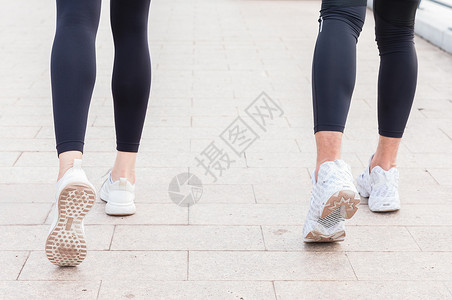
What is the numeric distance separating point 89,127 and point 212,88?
1230 millimetres

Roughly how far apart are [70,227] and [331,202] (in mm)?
783

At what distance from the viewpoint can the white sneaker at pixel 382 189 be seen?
2773mm

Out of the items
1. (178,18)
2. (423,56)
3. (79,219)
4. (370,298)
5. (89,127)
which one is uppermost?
(79,219)

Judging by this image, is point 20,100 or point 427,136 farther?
point 20,100

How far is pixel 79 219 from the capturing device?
209 cm

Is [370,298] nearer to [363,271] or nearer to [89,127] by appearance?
[363,271]

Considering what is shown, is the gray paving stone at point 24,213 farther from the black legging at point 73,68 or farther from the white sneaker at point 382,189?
the white sneaker at point 382,189

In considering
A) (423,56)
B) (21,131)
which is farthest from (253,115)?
(423,56)

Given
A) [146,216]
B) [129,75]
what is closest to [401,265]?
[146,216]

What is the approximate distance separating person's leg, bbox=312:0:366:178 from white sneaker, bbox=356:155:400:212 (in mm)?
599

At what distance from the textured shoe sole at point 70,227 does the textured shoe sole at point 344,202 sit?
2.31 feet

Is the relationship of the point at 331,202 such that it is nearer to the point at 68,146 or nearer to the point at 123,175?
the point at 68,146

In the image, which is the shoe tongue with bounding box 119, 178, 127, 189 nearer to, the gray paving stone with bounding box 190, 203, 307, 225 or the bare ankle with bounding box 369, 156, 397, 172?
the gray paving stone with bounding box 190, 203, 307, 225

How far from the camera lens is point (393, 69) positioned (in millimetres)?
2758
